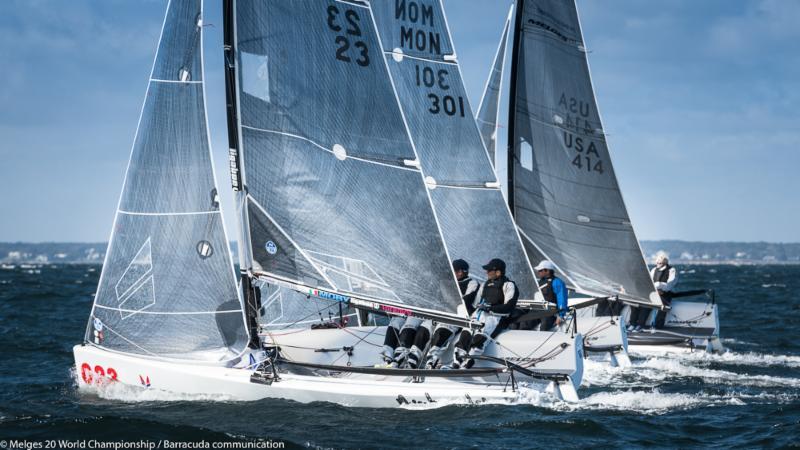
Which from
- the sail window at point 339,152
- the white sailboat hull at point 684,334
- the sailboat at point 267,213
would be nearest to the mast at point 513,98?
the white sailboat hull at point 684,334

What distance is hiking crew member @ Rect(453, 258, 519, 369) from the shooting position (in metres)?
11.7

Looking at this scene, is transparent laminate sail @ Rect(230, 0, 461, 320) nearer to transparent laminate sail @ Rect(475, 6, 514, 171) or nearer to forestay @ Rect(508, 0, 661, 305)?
forestay @ Rect(508, 0, 661, 305)

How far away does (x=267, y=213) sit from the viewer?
454 inches

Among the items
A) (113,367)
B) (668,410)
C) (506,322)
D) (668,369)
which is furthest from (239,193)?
(668,369)

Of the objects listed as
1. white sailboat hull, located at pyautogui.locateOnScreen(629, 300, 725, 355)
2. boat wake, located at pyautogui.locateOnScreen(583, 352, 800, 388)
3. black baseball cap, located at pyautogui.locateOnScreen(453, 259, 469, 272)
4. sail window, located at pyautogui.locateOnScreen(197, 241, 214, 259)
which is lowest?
boat wake, located at pyautogui.locateOnScreen(583, 352, 800, 388)

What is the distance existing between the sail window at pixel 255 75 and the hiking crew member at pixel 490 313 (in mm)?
3587

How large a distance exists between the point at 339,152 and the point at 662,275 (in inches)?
399

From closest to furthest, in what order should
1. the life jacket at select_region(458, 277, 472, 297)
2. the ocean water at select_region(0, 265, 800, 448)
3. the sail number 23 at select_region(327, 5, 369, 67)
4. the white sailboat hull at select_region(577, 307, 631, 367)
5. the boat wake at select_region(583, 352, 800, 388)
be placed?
the ocean water at select_region(0, 265, 800, 448) → the sail number 23 at select_region(327, 5, 369, 67) → the life jacket at select_region(458, 277, 472, 297) → the boat wake at select_region(583, 352, 800, 388) → the white sailboat hull at select_region(577, 307, 631, 367)

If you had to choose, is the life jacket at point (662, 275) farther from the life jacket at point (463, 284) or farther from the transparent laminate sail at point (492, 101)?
the life jacket at point (463, 284)

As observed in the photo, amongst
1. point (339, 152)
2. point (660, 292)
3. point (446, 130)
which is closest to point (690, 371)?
point (660, 292)

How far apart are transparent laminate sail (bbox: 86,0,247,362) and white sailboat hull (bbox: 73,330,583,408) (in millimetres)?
296

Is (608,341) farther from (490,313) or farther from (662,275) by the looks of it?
(662,275)

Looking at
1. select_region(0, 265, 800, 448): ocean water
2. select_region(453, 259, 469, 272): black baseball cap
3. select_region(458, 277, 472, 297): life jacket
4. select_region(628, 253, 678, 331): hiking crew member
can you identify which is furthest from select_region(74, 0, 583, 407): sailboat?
select_region(628, 253, 678, 331): hiking crew member

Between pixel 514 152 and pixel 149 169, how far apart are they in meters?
9.06
